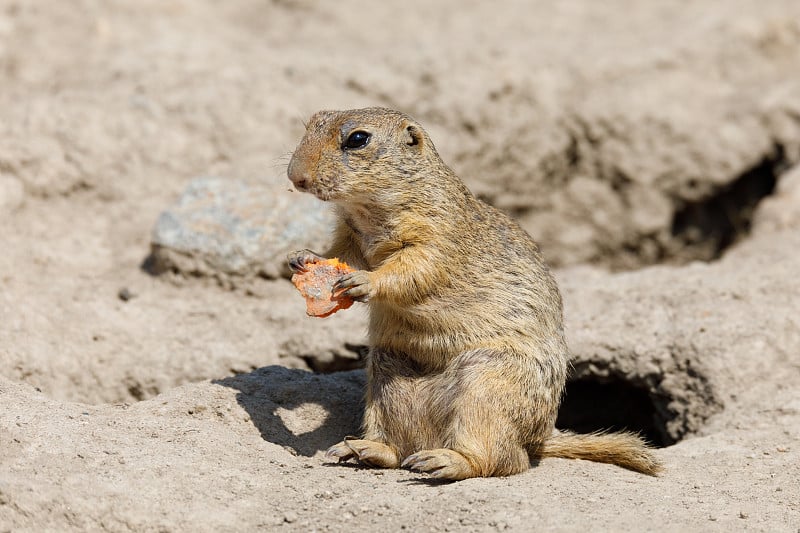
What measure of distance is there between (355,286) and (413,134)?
1.02 metres

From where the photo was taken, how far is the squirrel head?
5055mm

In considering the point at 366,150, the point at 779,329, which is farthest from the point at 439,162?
the point at 779,329

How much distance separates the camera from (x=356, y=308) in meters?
7.25

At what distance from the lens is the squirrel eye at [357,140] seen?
5.18m

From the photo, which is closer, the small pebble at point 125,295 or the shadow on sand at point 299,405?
the shadow on sand at point 299,405

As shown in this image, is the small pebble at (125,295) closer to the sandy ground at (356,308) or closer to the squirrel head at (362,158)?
the sandy ground at (356,308)

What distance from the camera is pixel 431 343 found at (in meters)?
5.29

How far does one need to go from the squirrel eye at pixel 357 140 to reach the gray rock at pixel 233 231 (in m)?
2.09

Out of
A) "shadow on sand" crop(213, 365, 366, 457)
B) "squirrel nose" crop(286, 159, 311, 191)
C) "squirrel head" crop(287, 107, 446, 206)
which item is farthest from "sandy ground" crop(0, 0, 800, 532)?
"squirrel nose" crop(286, 159, 311, 191)

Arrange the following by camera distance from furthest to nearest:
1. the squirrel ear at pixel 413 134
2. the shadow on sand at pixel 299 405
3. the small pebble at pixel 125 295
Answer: the small pebble at pixel 125 295 < the shadow on sand at pixel 299 405 < the squirrel ear at pixel 413 134

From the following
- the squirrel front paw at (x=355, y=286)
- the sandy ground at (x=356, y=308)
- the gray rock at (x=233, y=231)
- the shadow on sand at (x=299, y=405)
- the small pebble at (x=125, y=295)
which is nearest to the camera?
the sandy ground at (x=356, y=308)

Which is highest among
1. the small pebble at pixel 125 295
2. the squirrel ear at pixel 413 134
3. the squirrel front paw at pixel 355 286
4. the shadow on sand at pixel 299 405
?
the squirrel ear at pixel 413 134

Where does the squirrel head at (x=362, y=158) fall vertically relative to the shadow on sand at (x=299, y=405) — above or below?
above

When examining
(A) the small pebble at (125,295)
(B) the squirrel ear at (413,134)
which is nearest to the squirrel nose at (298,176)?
(B) the squirrel ear at (413,134)
